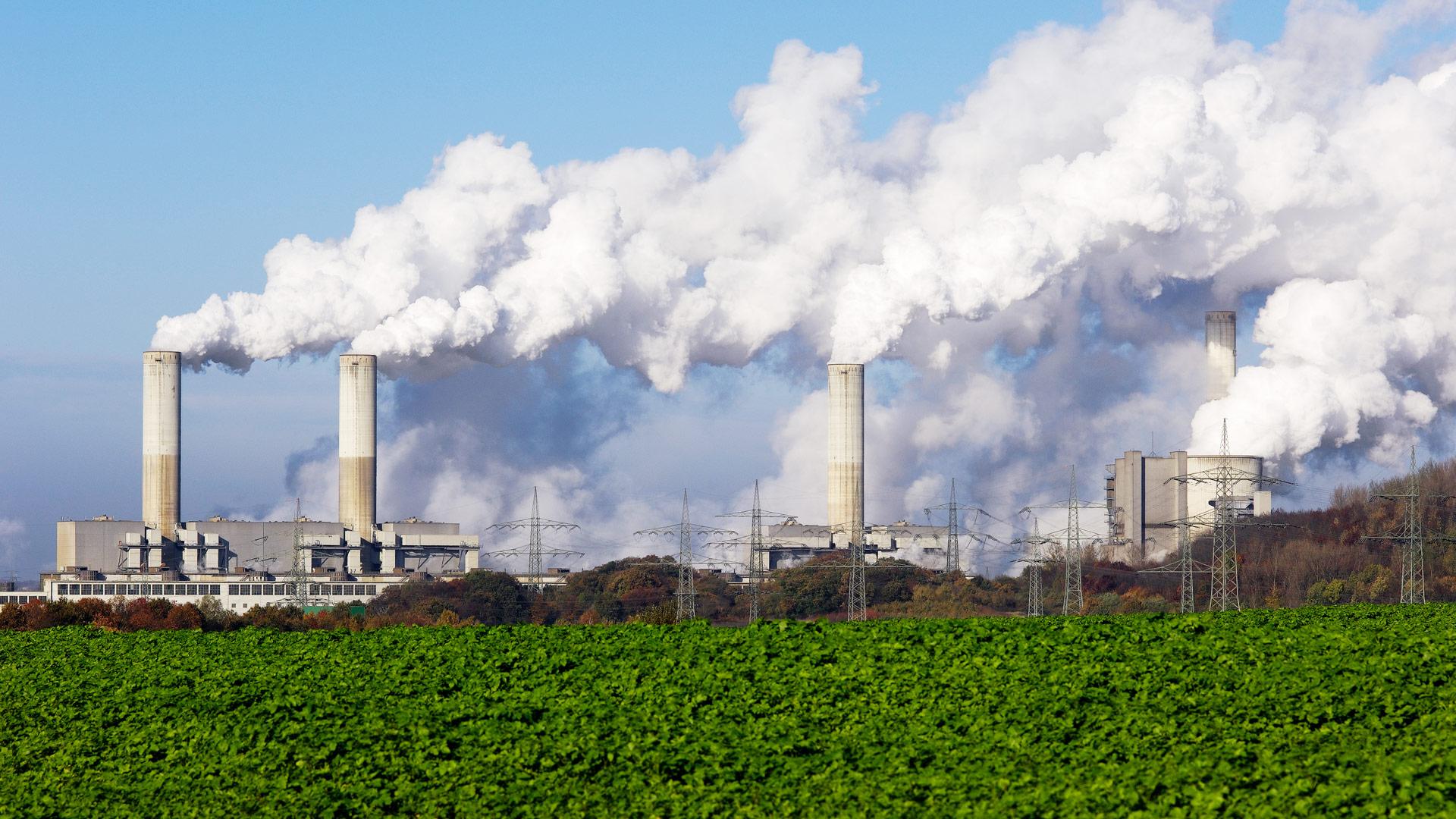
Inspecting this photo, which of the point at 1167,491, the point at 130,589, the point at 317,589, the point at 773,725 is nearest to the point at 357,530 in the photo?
the point at 317,589

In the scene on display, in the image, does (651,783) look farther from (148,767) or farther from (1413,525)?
(1413,525)

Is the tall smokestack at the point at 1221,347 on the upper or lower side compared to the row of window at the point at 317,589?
upper

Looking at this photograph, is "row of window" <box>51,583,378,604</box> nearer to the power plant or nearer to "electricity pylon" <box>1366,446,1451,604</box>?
the power plant

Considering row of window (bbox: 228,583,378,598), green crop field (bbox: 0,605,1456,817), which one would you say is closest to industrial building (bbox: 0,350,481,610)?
row of window (bbox: 228,583,378,598)

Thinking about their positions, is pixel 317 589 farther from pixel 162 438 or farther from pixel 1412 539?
pixel 1412 539

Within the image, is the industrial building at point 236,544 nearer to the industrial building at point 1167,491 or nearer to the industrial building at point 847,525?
the industrial building at point 847,525

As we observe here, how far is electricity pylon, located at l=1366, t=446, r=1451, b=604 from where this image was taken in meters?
47.9

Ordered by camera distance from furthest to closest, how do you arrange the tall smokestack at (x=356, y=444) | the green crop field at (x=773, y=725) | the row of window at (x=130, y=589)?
1. the row of window at (x=130, y=589)
2. the tall smokestack at (x=356, y=444)
3. the green crop field at (x=773, y=725)

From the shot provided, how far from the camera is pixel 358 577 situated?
87875 mm

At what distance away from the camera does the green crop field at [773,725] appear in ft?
40.7

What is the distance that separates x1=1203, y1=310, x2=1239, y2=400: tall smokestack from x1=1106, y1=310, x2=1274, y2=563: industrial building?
1.5 inches

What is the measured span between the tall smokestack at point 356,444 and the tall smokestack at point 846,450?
2336 centimetres

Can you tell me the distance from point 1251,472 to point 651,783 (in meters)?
70.1

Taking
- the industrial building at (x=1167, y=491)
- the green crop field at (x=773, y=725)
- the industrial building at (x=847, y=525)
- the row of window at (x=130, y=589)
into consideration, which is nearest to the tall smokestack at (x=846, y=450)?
the industrial building at (x=847, y=525)
